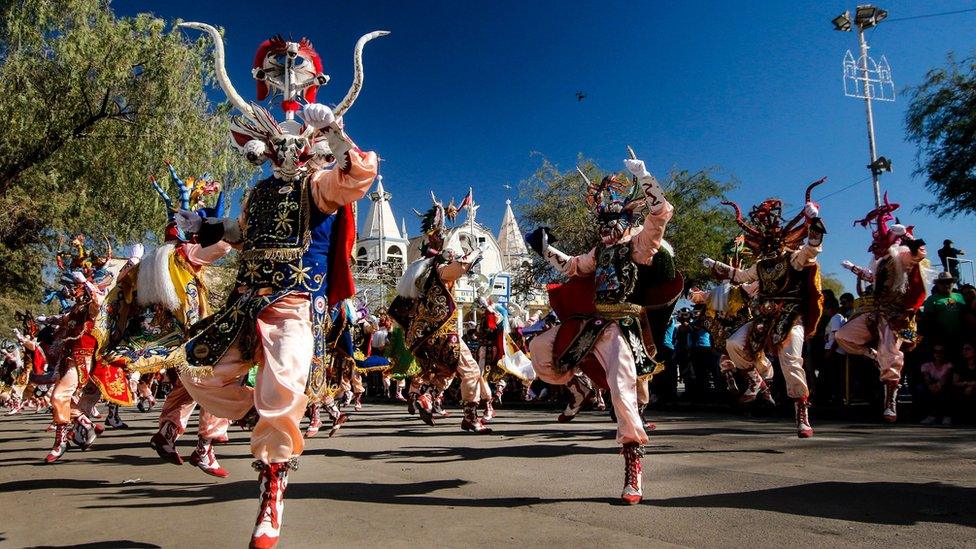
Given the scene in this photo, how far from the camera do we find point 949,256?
36.5 ft

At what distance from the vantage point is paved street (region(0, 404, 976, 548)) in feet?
11.0

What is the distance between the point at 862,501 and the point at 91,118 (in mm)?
17289

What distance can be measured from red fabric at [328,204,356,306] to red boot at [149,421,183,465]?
208cm

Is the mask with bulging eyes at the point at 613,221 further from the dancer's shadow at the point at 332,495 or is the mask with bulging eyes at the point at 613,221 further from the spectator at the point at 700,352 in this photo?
the spectator at the point at 700,352

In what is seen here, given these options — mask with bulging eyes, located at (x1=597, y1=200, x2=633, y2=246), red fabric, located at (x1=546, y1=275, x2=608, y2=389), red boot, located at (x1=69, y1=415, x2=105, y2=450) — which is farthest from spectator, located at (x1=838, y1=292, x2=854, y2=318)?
red boot, located at (x1=69, y1=415, x2=105, y2=450)

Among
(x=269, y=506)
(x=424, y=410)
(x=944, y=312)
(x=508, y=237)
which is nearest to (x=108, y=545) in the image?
(x=269, y=506)

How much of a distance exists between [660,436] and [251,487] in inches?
171

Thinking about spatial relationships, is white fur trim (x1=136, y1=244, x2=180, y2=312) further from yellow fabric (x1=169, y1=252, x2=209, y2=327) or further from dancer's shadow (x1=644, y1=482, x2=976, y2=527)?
dancer's shadow (x1=644, y1=482, x2=976, y2=527)

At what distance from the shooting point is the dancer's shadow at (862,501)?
3.58 meters

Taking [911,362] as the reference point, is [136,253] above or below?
above

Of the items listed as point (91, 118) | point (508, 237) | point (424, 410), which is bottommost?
point (424, 410)

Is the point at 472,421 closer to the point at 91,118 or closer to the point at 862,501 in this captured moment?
the point at 862,501

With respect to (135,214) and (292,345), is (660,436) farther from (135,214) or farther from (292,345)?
(135,214)

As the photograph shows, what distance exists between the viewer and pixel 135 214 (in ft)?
56.8
